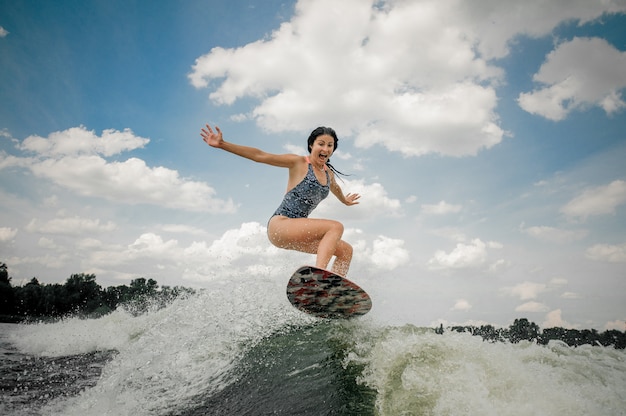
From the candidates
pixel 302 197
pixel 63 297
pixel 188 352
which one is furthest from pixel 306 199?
pixel 63 297

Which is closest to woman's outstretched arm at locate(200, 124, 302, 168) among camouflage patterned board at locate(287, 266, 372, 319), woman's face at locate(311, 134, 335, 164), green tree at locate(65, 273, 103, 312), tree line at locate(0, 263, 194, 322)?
woman's face at locate(311, 134, 335, 164)

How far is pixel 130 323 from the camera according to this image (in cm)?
1464

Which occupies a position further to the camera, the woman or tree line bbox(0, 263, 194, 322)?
tree line bbox(0, 263, 194, 322)

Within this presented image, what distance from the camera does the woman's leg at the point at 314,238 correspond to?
4.15 metres

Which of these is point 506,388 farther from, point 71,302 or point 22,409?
point 71,302

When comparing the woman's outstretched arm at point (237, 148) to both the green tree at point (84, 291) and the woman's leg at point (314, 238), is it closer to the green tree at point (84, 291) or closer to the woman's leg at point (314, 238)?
the woman's leg at point (314, 238)

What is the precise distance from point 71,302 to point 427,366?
7934 centimetres

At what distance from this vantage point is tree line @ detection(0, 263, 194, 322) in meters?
58.7

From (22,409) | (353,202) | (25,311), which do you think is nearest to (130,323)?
(22,409)

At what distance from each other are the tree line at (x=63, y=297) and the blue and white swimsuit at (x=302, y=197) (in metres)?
51.7

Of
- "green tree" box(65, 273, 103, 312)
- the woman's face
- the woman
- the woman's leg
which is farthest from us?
"green tree" box(65, 273, 103, 312)

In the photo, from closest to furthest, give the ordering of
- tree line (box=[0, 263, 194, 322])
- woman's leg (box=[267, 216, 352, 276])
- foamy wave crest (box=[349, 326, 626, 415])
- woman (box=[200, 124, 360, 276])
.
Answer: foamy wave crest (box=[349, 326, 626, 415]) < woman's leg (box=[267, 216, 352, 276]) < woman (box=[200, 124, 360, 276]) < tree line (box=[0, 263, 194, 322])

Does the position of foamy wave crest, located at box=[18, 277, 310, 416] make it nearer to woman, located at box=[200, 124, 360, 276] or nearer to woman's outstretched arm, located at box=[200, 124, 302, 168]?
woman, located at box=[200, 124, 360, 276]

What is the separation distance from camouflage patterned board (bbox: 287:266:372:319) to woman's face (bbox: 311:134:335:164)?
5.62ft
